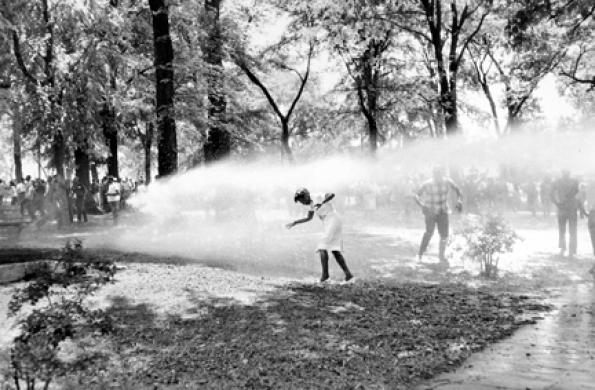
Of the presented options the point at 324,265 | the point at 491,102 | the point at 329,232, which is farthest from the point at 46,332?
the point at 491,102

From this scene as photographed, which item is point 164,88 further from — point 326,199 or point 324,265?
point 324,265

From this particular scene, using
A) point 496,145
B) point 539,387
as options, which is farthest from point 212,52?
point 496,145

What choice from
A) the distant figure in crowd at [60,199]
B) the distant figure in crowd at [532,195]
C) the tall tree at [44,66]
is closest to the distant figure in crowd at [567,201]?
the distant figure in crowd at [532,195]

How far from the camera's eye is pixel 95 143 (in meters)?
26.1

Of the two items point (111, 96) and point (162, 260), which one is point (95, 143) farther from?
point (162, 260)

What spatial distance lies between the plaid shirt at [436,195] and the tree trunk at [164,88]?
6.91m

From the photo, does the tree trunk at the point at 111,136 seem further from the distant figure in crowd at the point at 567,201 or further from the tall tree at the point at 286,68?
the distant figure in crowd at the point at 567,201

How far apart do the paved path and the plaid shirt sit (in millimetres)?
5419

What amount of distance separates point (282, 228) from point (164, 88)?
5992mm

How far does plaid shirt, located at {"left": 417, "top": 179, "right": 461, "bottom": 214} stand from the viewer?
1285cm

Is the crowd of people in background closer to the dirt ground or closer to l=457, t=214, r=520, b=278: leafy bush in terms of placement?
the dirt ground

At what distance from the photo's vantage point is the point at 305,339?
6.18 metres

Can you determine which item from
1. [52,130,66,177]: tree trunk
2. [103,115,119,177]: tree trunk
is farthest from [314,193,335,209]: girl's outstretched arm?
[103,115,119,177]: tree trunk

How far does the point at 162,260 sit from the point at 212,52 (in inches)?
499
